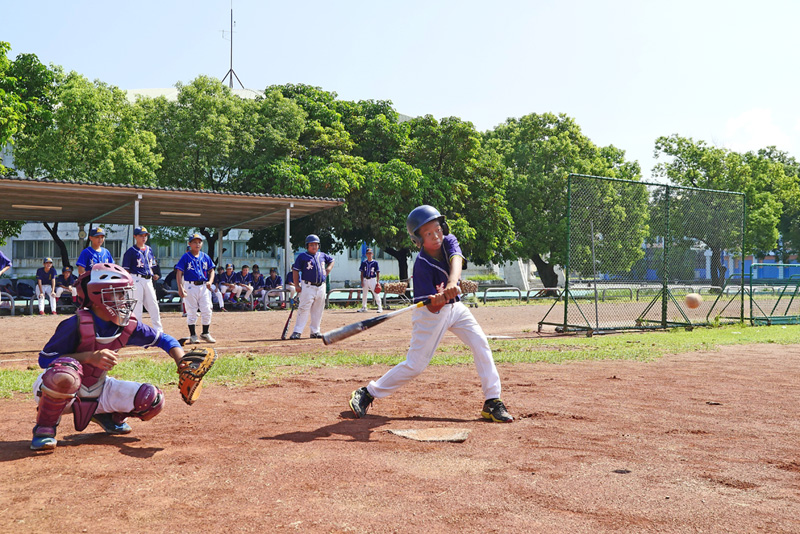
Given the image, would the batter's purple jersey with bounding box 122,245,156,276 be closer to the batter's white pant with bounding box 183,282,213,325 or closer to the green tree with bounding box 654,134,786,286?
the batter's white pant with bounding box 183,282,213,325

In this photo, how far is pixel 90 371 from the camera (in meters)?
4.78

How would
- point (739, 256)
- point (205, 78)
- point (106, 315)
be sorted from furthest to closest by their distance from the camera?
point (205, 78), point (739, 256), point (106, 315)

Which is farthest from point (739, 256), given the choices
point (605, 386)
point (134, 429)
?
point (134, 429)

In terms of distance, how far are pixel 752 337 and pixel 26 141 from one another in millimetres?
29425

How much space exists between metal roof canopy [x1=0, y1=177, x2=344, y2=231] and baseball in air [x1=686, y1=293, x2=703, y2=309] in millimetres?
11805

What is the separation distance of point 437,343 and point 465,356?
14.7ft

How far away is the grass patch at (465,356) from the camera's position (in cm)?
771

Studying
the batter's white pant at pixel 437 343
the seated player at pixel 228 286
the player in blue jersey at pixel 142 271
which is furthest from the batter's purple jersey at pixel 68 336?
A: the seated player at pixel 228 286

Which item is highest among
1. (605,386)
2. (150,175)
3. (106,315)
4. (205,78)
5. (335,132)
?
(205,78)

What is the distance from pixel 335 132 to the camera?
3075 centimetres

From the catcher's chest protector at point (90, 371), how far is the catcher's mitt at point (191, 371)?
446mm

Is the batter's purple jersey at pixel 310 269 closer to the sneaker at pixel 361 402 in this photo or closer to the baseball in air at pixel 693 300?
→ the sneaker at pixel 361 402

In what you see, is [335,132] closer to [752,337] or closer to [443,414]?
[752,337]

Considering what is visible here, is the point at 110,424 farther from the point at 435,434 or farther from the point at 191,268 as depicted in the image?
the point at 191,268
